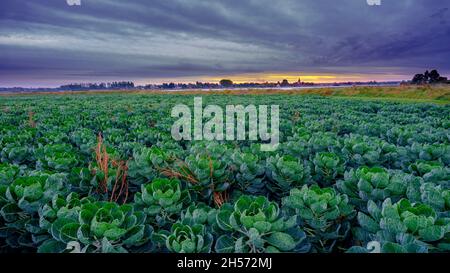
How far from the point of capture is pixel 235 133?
6656 millimetres

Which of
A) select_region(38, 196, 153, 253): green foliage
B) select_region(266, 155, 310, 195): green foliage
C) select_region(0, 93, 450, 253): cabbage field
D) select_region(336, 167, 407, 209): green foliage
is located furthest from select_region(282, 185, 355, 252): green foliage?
select_region(38, 196, 153, 253): green foliage

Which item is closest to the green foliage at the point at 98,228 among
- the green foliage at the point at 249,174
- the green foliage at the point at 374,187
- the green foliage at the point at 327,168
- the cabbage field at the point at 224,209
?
the cabbage field at the point at 224,209

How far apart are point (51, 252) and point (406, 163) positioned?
4259 millimetres

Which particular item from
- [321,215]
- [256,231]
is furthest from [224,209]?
[321,215]

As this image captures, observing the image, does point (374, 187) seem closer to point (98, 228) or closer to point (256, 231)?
point (256, 231)

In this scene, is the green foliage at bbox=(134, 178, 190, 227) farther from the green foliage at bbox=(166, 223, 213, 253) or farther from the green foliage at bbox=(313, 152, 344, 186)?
the green foliage at bbox=(313, 152, 344, 186)

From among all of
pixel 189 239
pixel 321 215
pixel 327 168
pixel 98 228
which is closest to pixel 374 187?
pixel 321 215

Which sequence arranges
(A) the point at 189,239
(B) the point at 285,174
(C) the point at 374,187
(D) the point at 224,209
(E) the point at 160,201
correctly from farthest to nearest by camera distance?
(B) the point at 285,174 < (C) the point at 374,187 < (E) the point at 160,201 < (D) the point at 224,209 < (A) the point at 189,239

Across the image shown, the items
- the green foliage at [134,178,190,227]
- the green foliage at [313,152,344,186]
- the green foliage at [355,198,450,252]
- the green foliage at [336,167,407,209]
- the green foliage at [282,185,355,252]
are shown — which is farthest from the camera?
the green foliage at [313,152,344,186]

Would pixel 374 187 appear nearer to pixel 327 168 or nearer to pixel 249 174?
pixel 327 168

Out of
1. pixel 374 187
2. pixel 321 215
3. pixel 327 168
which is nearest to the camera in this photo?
pixel 321 215

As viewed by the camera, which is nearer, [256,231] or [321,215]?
[256,231]

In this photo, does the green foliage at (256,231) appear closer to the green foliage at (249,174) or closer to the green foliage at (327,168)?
the green foliage at (249,174)
